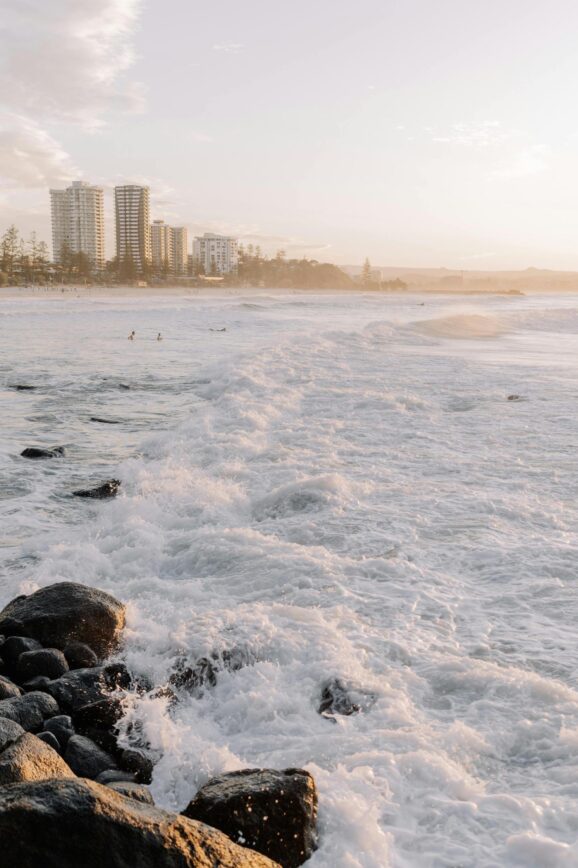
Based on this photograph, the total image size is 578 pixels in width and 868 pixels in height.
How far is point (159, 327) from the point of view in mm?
44250

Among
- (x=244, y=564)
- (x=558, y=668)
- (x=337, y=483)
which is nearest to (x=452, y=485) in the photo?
(x=337, y=483)

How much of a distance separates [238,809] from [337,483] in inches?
244

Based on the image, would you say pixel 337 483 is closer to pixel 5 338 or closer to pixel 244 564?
pixel 244 564

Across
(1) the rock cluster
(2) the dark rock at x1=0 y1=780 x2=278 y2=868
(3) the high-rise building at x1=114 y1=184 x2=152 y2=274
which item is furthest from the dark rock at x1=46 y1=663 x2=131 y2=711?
(3) the high-rise building at x1=114 y1=184 x2=152 y2=274

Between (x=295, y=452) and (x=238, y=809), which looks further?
(x=295, y=452)

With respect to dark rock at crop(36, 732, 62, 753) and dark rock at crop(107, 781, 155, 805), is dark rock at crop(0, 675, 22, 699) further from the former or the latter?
dark rock at crop(107, 781, 155, 805)

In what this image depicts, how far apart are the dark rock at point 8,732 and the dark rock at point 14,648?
1298 mm

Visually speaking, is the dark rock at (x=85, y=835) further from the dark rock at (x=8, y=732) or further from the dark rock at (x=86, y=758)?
the dark rock at (x=86, y=758)

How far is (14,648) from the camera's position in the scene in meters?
5.11

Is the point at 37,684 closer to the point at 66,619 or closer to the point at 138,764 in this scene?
the point at 66,619

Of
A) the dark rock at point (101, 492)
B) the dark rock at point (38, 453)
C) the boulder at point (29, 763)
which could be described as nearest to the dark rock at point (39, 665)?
the boulder at point (29, 763)

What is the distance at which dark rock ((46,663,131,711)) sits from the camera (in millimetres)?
4562

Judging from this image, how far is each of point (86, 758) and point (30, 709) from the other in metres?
0.52

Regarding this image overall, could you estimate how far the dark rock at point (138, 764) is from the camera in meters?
4.01
